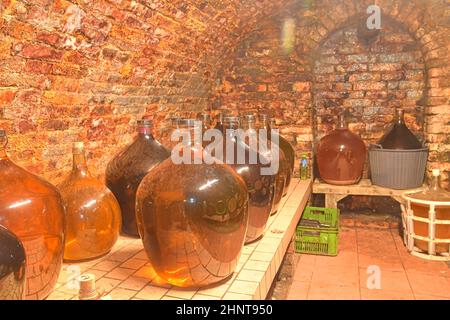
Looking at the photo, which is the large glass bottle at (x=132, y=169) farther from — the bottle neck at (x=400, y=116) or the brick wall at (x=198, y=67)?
the bottle neck at (x=400, y=116)

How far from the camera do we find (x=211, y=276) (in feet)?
4.27

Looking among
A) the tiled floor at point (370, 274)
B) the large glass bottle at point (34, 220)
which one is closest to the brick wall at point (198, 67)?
the large glass bottle at point (34, 220)

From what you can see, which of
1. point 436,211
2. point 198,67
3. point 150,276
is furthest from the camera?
point 198,67

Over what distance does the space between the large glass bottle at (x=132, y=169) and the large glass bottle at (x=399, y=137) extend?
2.26 meters

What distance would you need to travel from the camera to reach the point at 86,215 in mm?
1532

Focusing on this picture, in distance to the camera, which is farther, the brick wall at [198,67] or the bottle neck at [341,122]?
the bottle neck at [341,122]

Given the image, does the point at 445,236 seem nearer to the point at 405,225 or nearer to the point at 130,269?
the point at 405,225

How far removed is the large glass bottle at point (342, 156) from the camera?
3.38 m

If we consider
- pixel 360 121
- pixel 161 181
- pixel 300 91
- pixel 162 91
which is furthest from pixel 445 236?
pixel 161 181

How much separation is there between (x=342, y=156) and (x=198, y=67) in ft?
4.65

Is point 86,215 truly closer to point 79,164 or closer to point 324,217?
point 79,164

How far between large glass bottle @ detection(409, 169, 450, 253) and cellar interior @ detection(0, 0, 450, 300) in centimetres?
1

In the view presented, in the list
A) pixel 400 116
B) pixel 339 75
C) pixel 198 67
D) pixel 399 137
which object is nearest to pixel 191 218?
pixel 198 67

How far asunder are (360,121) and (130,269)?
2.90m
